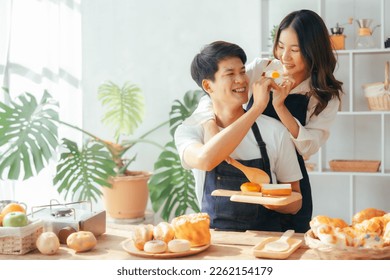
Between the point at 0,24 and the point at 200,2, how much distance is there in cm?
110

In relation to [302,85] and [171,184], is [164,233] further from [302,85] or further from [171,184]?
[171,184]

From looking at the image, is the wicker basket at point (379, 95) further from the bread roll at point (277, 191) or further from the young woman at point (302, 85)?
the bread roll at point (277, 191)

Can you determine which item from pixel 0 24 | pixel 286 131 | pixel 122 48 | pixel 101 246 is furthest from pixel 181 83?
pixel 101 246

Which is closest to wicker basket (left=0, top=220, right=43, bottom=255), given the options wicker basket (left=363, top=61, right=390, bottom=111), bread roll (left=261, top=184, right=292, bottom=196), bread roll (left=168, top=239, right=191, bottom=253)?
bread roll (left=168, top=239, right=191, bottom=253)

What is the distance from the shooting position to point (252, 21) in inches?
129

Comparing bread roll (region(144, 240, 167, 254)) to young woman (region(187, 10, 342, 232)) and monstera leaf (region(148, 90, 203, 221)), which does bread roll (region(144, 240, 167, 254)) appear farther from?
monstera leaf (region(148, 90, 203, 221))

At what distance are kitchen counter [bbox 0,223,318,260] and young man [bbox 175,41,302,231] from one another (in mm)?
164

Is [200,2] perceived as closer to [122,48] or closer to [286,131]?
[122,48]

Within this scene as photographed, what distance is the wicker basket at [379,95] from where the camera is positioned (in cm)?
296

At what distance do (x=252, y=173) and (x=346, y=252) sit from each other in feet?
1.49

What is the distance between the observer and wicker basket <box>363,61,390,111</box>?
296 cm

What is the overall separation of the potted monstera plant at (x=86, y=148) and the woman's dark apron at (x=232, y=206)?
3.95 ft

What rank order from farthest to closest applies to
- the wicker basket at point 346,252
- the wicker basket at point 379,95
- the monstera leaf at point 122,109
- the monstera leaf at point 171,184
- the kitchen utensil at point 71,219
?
the monstera leaf at point 122,109 < the monstera leaf at point 171,184 < the wicker basket at point 379,95 < the kitchen utensil at point 71,219 < the wicker basket at point 346,252

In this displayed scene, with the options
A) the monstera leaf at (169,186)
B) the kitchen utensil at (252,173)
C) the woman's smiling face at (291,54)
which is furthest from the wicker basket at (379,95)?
the kitchen utensil at (252,173)
